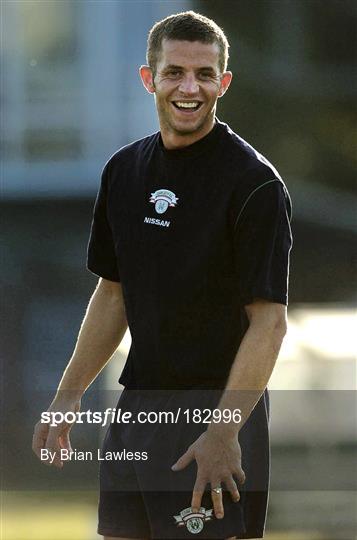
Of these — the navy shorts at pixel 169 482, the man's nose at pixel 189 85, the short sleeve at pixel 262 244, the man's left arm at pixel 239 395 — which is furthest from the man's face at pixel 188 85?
the navy shorts at pixel 169 482

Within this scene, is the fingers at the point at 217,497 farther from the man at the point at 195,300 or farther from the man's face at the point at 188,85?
the man's face at the point at 188,85

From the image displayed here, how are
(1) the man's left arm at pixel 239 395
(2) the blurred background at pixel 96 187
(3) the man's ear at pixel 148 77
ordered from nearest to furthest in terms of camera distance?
(1) the man's left arm at pixel 239 395 < (3) the man's ear at pixel 148 77 < (2) the blurred background at pixel 96 187

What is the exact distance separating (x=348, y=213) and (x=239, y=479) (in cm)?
290

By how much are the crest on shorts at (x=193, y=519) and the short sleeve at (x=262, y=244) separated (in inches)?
20.0

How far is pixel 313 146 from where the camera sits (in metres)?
5.29

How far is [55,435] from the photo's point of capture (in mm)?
2914

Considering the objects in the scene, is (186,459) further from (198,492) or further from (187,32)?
(187,32)

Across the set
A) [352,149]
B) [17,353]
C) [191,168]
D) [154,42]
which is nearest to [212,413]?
[191,168]

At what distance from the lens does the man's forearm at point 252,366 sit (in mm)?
2545

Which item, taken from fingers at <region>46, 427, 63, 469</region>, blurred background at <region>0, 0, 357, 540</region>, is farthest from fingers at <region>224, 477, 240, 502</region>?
blurred background at <region>0, 0, 357, 540</region>

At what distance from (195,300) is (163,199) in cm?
26

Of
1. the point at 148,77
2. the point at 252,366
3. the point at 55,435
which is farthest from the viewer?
the point at 55,435

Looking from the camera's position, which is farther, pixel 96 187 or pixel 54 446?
pixel 96 187

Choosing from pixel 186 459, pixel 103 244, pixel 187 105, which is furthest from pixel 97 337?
pixel 187 105
